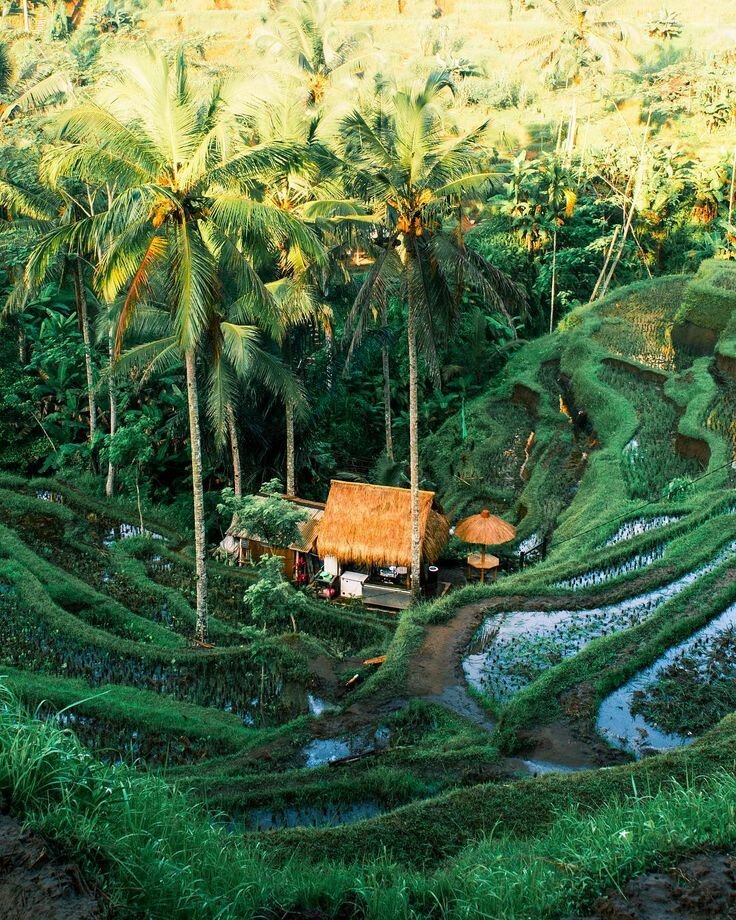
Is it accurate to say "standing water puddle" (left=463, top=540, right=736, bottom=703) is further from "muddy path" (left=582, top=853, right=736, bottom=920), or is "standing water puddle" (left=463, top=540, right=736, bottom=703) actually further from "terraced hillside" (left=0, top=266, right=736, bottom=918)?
"muddy path" (left=582, top=853, right=736, bottom=920)

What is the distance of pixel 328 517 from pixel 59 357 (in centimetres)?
986

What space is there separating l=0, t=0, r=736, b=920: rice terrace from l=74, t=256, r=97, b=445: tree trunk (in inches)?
9.1

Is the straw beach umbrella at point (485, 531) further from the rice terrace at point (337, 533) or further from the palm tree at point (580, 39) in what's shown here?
the palm tree at point (580, 39)

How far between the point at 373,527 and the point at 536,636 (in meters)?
4.52

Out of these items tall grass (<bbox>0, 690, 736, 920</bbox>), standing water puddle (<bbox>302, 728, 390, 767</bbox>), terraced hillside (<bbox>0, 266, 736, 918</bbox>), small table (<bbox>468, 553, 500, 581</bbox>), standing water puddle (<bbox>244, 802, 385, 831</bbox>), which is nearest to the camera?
tall grass (<bbox>0, 690, 736, 920</bbox>)

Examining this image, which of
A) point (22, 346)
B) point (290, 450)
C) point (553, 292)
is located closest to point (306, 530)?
point (290, 450)

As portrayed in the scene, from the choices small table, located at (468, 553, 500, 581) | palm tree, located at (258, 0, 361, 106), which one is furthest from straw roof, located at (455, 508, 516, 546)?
palm tree, located at (258, 0, 361, 106)

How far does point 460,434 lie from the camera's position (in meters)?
24.6

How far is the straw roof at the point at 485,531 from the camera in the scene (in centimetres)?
1614

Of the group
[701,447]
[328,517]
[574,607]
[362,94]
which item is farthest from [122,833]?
[362,94]

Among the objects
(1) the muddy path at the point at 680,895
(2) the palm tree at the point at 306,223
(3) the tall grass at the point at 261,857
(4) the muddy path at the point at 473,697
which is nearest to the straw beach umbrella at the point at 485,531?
(4) the muddy path at the point at 473,697

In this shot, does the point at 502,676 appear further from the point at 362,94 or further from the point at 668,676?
the point at 362,94

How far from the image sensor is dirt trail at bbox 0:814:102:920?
15.8 ft

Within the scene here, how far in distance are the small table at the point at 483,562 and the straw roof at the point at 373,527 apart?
2.26 feet
